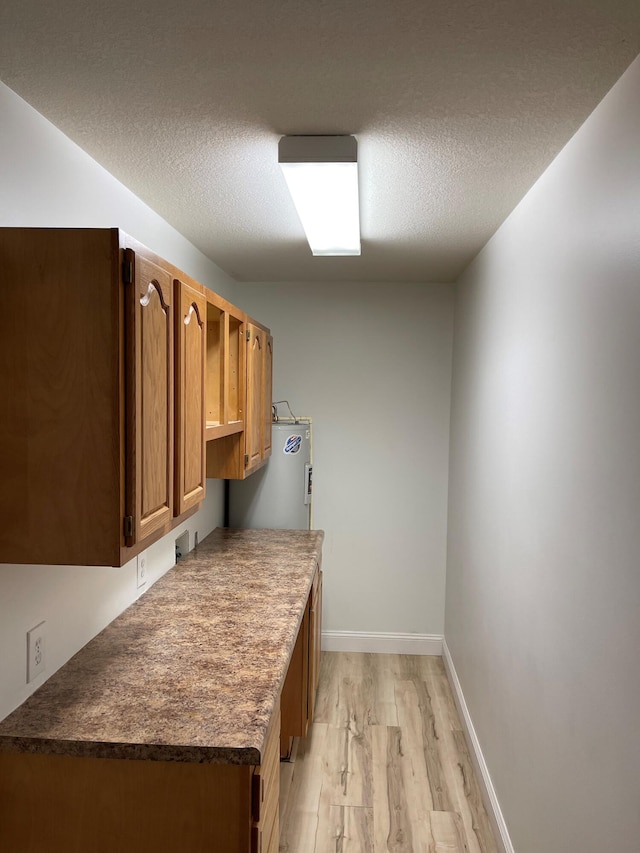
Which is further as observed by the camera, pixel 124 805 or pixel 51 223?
pixel 51 223

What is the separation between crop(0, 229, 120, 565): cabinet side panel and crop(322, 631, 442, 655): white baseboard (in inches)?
128

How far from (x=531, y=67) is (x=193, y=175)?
3.98 feet

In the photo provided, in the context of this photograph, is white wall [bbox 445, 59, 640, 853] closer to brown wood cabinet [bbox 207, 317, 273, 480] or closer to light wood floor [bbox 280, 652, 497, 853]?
light wood floor [bbox 280, 652, 497, 853]

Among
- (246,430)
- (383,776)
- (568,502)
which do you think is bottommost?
(383,776)

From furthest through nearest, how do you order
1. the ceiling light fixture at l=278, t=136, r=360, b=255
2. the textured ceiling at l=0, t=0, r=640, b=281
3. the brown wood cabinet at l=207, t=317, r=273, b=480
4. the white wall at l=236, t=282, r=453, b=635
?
1. the white wall at l=236, t=282, r=453, b=635
2. the brown wood cabinet at l=207, t=317, r=273, b=480
3. the ceiling light fixture at l=278, t=136, r=360, b=255
4. the textured ceiling at l=0, t=0, r=640, b=281

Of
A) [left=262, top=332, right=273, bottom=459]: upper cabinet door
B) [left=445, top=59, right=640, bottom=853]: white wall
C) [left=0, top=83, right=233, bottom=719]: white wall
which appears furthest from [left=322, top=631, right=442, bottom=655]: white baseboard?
[left=0, top=83, right=233, bottom=719]: white wall

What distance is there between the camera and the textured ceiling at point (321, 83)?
1.27m

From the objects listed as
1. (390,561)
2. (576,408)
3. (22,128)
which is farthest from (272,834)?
(390,561)

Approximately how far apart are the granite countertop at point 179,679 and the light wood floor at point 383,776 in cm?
94

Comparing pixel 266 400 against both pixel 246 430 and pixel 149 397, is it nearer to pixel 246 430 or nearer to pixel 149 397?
pixel 246 430

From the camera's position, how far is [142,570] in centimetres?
265

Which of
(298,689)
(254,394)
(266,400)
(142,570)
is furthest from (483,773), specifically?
(266,400)

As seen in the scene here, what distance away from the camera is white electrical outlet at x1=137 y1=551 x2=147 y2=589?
261 centimetres

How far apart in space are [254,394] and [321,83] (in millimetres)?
1877
